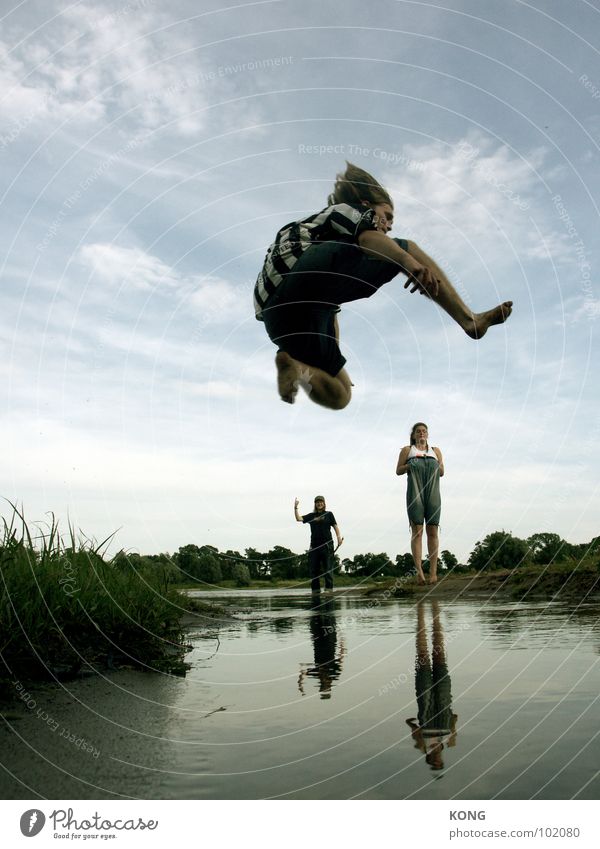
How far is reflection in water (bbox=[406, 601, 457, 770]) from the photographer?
8.44 ft

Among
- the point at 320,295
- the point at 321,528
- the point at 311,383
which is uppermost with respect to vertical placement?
the point at 320,295

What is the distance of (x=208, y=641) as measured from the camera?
620 cm

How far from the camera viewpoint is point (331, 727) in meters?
2.93

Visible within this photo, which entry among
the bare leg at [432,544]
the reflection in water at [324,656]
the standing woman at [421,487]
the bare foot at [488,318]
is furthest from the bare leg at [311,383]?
the bare leg at [432,544]

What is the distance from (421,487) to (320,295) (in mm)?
5445

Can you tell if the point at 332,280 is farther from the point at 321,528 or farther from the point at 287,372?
the point at 321,528

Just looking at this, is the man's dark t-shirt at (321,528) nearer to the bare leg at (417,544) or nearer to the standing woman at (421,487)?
the bare leg at (417,544)

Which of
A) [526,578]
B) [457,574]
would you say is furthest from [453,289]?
[457,574]

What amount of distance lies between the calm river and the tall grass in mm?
226

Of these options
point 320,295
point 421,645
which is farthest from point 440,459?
point 320,295

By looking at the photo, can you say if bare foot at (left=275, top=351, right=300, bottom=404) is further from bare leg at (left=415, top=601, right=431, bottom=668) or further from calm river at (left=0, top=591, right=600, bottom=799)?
bare leg at (left=415, top=601, right=431, bottom=668)

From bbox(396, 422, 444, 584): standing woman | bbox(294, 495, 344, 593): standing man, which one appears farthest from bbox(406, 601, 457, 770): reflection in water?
bbox(294, 495, 344, 593): standing man

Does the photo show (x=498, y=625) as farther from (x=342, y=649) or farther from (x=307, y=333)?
(x=307, y=333)
